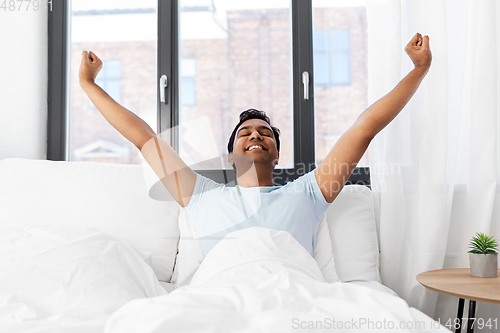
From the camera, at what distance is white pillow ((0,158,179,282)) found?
1.37 m

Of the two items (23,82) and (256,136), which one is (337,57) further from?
(23,82)

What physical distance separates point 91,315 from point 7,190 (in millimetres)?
809

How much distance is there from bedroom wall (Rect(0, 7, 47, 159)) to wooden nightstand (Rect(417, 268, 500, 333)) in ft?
5.75

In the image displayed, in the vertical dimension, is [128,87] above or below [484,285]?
above

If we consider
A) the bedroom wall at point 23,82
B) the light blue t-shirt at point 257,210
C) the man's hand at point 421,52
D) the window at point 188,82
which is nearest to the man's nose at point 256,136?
the light blue t-shirt at point 257,210

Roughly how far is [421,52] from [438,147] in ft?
1.16

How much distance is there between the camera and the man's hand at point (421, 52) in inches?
51.6

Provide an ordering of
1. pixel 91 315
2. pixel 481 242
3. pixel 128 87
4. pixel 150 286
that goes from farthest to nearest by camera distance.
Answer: pixel 128 87 → pixel 481 242 → pixel 150 286 → pixel 91 315

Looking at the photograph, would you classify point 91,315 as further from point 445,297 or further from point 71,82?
point 71,82

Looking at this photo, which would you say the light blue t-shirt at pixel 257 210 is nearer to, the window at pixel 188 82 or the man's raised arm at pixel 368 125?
the man's raised arm at pixel 368 125

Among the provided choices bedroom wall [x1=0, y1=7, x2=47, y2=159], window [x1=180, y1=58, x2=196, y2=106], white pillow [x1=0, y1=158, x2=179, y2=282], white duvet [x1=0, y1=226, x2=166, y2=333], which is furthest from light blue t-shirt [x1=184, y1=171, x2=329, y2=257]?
bedroom wall [x1=0, y1=7, x2=47, y2=159]

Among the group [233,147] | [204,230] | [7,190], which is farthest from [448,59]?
[7,190]

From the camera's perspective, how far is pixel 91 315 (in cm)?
86

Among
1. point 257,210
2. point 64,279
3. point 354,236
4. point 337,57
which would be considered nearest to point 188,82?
point 337,57
